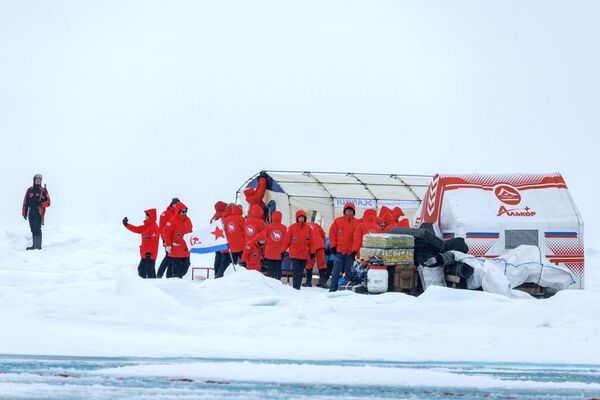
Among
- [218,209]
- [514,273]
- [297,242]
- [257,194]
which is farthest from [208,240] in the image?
[514,273]

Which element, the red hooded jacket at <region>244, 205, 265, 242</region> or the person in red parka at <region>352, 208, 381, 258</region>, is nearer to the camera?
the person in red parka at <region>352, 208, 381, 258</region>

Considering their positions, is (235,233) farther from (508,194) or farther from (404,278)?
(508,194)

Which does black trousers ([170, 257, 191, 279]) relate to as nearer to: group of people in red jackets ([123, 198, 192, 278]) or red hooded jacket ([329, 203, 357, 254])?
group of people in red jackets ([123, 198, 192, 278])

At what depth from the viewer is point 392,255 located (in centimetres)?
1533

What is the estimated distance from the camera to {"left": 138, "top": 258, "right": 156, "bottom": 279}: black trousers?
1845cm

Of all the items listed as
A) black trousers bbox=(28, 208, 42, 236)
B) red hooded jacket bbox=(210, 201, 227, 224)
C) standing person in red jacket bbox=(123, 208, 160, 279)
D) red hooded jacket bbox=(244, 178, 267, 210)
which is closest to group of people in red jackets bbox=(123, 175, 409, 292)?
standing person in red jacket bbox=(123, 208, 160, 279)

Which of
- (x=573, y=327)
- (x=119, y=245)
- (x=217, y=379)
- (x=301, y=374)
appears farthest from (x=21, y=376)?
(x=119, y=245)

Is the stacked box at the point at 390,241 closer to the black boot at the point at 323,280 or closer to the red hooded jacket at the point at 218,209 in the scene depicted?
the black boot at the point at 323,280

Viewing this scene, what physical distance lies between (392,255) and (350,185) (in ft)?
37.3

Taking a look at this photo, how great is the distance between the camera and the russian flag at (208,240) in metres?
19.5

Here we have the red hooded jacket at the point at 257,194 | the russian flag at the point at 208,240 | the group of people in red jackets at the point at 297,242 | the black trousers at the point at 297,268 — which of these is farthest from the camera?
the red hooded jacket at the point at 257,194

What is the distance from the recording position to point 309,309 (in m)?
11.8

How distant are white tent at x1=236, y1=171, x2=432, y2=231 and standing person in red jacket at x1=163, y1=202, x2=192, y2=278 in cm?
481

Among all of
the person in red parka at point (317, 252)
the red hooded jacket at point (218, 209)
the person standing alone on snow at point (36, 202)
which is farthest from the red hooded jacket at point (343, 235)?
the person standing alone on snow at point (36, 202)
